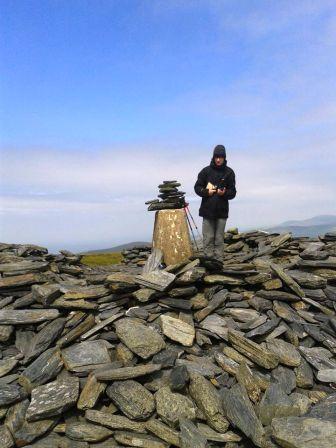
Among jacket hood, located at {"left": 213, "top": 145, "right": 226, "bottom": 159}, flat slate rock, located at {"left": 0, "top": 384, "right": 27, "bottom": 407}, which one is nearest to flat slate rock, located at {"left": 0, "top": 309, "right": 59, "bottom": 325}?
flat slate rock, located at {"left": 0, "top": 384, "right": 27, "bottom": 407}

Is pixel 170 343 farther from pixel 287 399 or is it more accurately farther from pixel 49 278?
pixel 49 278

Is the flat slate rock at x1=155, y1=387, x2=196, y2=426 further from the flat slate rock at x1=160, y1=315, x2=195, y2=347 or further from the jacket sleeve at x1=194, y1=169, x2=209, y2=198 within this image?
the jacket sleeve at x1=194, y1=169, x2=209, y2=198

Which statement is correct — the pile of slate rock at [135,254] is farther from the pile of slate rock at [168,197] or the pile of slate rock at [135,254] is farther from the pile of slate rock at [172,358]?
the pile of slate rock at [172,358]

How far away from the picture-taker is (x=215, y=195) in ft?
42.6

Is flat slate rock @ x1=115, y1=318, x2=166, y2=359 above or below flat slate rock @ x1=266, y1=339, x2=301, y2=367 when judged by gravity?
above

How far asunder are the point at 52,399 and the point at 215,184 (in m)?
8.16

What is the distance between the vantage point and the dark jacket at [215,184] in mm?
13078

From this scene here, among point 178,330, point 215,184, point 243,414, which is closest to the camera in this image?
point 243,414

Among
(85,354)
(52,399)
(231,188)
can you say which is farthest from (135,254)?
(52,399)

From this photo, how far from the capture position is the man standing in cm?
1302

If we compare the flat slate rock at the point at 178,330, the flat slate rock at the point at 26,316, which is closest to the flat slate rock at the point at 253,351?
the flat slate rock at the point at 178,330

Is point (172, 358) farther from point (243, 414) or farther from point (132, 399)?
point (243, 414)

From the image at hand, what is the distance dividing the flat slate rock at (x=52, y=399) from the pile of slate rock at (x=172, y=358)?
0.09 ft

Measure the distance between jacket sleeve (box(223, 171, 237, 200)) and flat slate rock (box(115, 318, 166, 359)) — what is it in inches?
213
